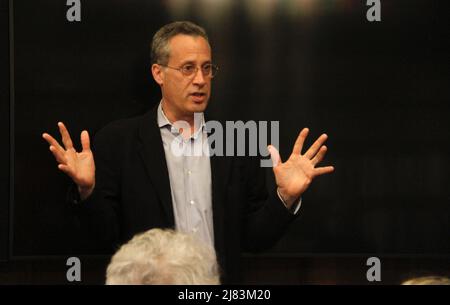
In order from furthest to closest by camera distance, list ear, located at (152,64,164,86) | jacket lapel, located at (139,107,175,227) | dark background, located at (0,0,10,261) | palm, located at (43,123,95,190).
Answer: dark background, located at (0,0,10,261)
ear, located at (152,64,164,86)
jacket lapel, located at (139,107,175,227)
palm, located at (43,123,95,190)

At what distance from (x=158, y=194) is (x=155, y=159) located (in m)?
0.13

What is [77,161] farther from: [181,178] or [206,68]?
[206,68]

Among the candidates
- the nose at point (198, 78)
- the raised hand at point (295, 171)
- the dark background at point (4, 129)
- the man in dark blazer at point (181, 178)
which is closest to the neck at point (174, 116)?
the man in dark blazer at point (181, 178)

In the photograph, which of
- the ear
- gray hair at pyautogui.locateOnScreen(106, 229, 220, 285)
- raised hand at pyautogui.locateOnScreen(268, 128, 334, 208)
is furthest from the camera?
the ear

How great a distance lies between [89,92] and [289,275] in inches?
48.1

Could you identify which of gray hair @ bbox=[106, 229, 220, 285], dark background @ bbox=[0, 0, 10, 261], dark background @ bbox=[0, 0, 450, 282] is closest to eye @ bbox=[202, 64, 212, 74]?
dark background @ bbox=[0, 0, 450, 282]

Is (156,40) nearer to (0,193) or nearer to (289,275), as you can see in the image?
(0,193)

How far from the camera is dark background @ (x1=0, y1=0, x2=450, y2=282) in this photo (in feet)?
10.1

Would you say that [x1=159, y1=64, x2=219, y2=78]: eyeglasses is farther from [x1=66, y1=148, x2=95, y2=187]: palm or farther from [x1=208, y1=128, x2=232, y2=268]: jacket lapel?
[x1=66, y1=148, x2=95, y2=187]: palm

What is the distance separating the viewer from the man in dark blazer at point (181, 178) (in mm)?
2691

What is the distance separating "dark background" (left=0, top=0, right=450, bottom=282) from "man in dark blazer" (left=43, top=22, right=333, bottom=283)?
32cm

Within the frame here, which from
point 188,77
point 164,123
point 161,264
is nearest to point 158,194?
point 164,123

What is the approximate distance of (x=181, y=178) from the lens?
2771mm
